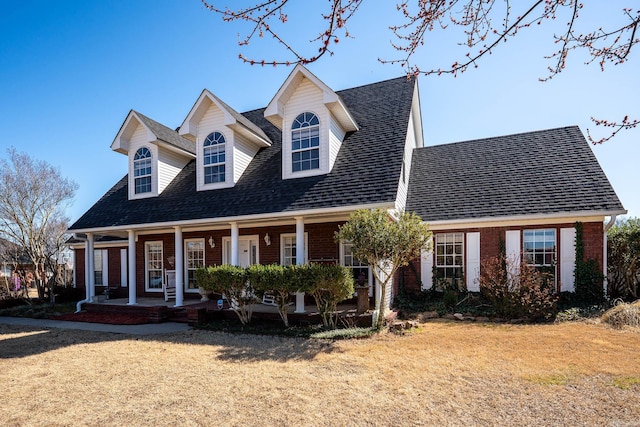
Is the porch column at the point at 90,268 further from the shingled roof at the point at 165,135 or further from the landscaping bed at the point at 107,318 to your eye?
the shingled roof at the point at 165,135

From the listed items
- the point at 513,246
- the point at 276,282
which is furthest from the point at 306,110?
the point at 513,246

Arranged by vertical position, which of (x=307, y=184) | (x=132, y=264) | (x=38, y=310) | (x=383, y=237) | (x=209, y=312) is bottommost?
(x=38, y=310)

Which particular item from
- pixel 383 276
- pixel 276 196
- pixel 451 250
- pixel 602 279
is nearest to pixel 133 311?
pixel 276 196

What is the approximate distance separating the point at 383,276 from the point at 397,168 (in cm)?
323

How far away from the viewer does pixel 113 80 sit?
10547 millimetres

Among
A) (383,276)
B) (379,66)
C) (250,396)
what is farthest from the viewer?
(383,276)

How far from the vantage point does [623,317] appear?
8945 millimetres

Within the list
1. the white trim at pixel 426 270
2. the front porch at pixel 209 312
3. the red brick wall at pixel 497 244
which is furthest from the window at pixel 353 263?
the white trim at pixel 426 270

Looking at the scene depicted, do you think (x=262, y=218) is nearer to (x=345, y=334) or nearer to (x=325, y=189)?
(x=325, y=189)

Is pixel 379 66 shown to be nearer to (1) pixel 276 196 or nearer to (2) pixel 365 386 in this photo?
(2) pixel 365 386

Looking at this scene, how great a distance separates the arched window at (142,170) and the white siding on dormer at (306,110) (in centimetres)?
629

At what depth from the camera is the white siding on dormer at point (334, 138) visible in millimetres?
11477

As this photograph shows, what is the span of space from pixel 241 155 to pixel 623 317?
12.8m

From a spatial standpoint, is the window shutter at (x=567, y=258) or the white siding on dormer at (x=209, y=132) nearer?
the window shutter at (x=567, y=258)
